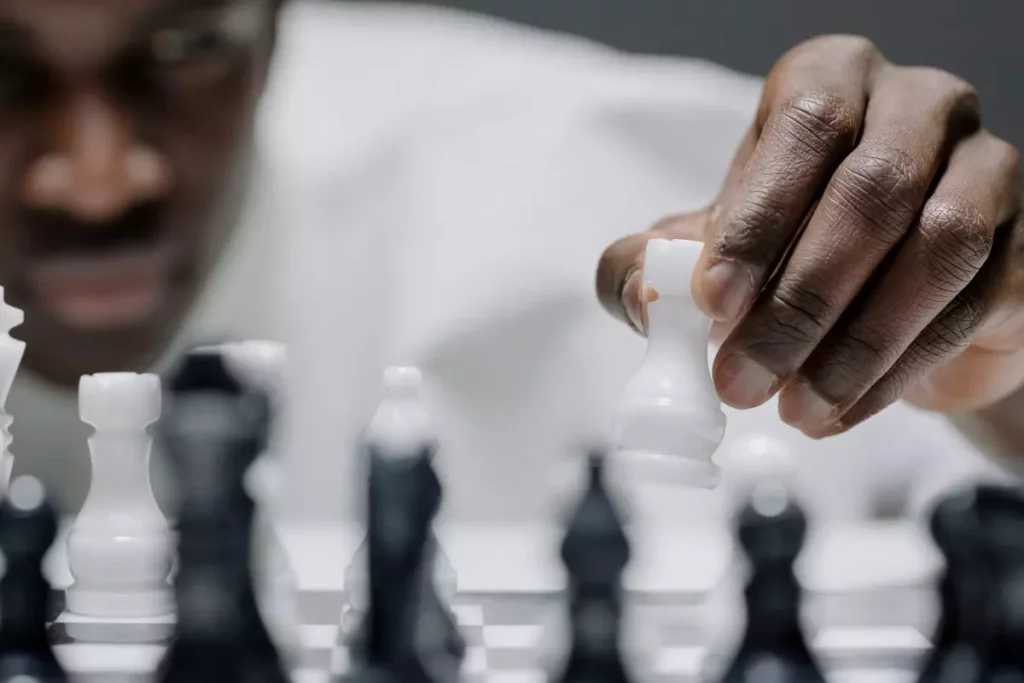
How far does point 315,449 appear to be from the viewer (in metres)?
1.65

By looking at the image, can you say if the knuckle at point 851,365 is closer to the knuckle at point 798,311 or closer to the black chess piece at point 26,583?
the knuckle at point 798,311

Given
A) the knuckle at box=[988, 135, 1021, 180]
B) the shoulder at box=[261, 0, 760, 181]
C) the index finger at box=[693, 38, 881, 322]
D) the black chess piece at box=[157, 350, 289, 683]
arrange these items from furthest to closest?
the shoulder at box=[261, 0, 760, 181], the knuckle at box=[988, 135, 1021, 180], the index finger at box=[693, 38, 881, 322], the black chess piece at box=[157, 350, 289, 683]

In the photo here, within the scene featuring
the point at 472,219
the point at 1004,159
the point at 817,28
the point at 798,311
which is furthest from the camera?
the point at 472,219

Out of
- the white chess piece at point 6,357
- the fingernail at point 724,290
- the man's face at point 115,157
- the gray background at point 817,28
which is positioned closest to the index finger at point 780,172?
the fingernail at point 724,290

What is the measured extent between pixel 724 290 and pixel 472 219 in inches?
44.7

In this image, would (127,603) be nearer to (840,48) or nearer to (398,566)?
(398,566)

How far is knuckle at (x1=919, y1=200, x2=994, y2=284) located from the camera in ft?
2.00

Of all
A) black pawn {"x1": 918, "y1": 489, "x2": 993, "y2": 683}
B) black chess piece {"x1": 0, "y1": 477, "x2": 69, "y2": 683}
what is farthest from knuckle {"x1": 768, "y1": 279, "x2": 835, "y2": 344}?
black chess piece {"x1": 0, "y1": 477, "x2": 69, "y2": 683}

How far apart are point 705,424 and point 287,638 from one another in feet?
0.73

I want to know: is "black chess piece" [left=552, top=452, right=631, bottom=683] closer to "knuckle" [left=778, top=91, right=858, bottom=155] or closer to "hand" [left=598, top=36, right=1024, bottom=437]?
"hand" [left=598, top=36, right=1024, bottom=437]

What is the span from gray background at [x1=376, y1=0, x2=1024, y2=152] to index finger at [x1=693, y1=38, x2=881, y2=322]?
2.50 feet

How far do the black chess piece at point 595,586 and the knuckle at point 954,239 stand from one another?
24 cm

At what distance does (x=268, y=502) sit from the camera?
0.53 metres

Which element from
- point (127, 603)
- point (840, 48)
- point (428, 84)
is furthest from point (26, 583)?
point (428, 84)
